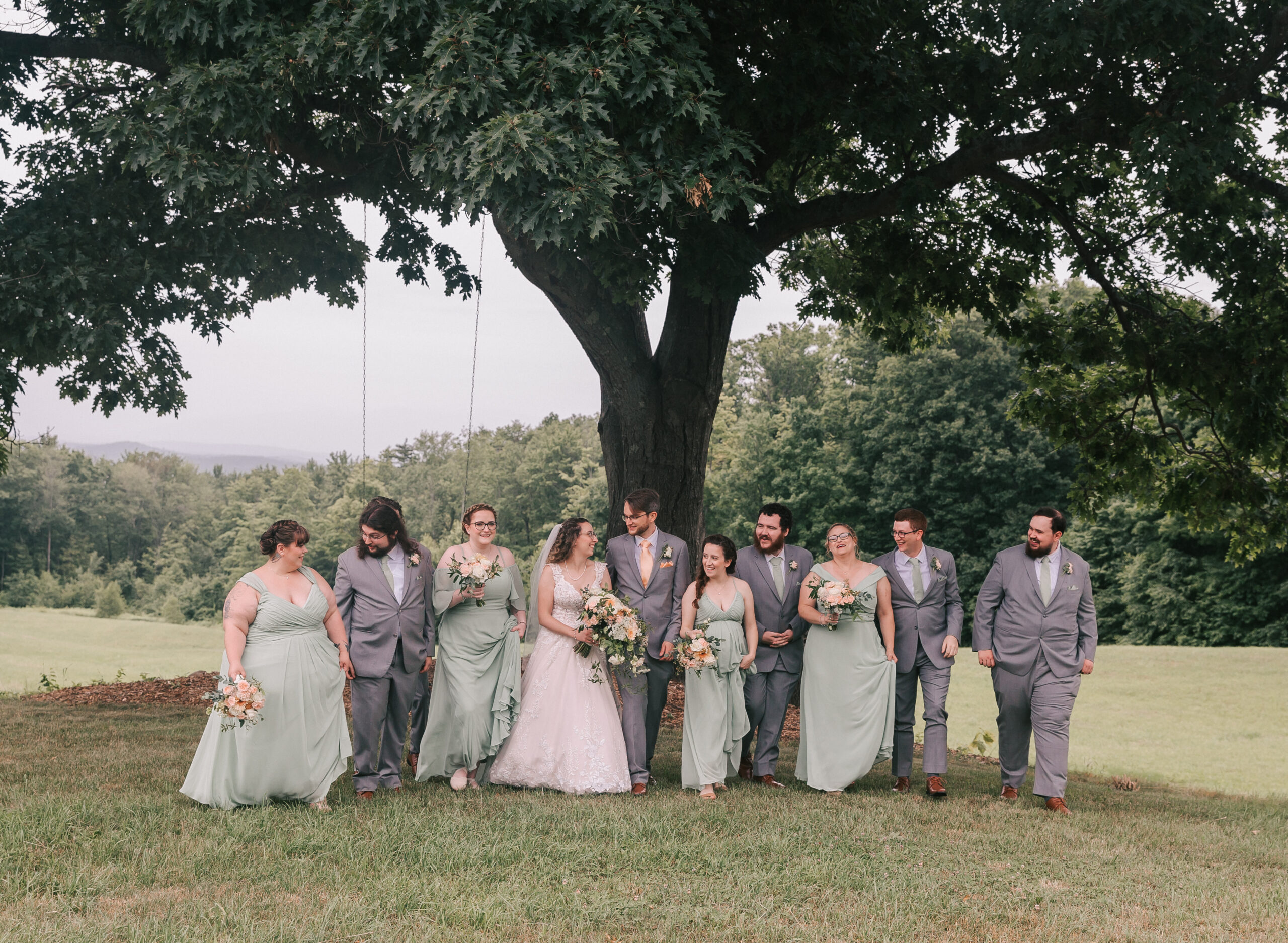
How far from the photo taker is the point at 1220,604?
125ft

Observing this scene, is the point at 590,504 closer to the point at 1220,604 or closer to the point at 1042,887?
the point at 1220,604

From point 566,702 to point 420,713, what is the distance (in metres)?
1.58

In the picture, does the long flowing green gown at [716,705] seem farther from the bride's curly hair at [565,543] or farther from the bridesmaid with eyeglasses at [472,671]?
Answer: the bridesmaid with eyeglasses at [472,671]

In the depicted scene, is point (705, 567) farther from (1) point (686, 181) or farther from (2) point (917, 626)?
(1) point (686, 181)

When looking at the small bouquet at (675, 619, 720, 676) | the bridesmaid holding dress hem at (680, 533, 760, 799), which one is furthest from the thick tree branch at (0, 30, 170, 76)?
the small bouquet at (675, 619, 720, 676)

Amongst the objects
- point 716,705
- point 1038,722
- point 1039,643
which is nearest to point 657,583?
point 716,705

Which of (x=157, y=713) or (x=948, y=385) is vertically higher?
(x=948, y=385)

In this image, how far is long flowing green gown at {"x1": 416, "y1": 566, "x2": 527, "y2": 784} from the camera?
8.30m

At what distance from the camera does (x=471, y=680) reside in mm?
8383

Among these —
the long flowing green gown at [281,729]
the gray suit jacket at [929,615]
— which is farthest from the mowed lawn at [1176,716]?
the long flowing green gown at [281,729]

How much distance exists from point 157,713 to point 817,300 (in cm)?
1142

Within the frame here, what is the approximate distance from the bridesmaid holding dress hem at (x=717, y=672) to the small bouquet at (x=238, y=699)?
3.18 m

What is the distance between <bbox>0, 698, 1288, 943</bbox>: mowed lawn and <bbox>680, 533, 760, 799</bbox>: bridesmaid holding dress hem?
1.08ft

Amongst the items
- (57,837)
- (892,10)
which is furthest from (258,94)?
(892,10)
